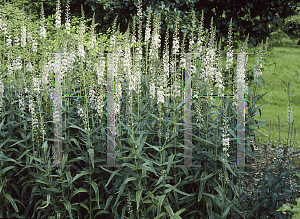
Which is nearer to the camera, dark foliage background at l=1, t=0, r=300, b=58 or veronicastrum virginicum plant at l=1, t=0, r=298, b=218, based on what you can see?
veronicastrum virginicum plant at l=1, t=0, r=298, b=218

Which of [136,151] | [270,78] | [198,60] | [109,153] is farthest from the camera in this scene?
[270,78]

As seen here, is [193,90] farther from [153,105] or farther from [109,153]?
[109,153]

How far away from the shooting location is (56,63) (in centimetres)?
388

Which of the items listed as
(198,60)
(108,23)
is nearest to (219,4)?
(108,23)

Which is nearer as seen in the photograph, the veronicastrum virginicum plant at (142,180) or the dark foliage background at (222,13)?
the veronicastrum virginicum plant at (142,180)

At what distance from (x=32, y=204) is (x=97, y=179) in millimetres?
812

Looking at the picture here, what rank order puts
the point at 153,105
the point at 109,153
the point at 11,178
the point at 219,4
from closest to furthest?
the point at 109,153 < the point at 11,178 < the point at 153,105 < the point at 219,4

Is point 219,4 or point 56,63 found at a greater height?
point 219,4

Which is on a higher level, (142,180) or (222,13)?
(222,13)

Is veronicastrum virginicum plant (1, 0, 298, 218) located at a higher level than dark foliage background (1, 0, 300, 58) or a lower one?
lower

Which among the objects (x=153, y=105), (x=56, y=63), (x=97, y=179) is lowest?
(x=97, y=179)

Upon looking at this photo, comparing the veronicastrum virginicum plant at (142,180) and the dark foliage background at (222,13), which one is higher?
the dark foliage background at (222,13)

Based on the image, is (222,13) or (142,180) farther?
(222,13)

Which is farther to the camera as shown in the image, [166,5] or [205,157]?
[166,5]
